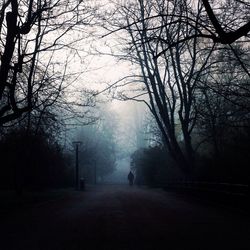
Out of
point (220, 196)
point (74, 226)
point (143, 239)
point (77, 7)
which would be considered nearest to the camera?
point (143, 239)

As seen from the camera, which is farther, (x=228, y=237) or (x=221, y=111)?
(x=221, y=111)

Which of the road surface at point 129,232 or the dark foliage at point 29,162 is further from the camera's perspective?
the dark foliage at point 29,162

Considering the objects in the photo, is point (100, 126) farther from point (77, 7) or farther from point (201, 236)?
point (201, 236)

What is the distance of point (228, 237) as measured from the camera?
10273 mm

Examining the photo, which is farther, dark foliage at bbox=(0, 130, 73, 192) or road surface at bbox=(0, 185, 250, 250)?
dark foliage at bbox=(0, 130, 73, 192)

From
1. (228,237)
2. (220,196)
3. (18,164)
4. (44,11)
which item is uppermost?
(44,11)

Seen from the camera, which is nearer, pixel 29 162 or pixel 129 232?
pixel 129 232

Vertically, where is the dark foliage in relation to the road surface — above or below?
above

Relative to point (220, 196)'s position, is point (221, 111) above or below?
above

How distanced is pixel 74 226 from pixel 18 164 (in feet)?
58.4

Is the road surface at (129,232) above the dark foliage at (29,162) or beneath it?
beneath

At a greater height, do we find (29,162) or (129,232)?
(29,162)

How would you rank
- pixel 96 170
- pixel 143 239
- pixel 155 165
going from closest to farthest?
pixel 143 239
pixel 155 165
pixel 96 170

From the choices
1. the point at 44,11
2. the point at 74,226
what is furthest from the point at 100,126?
the point at 74,226
